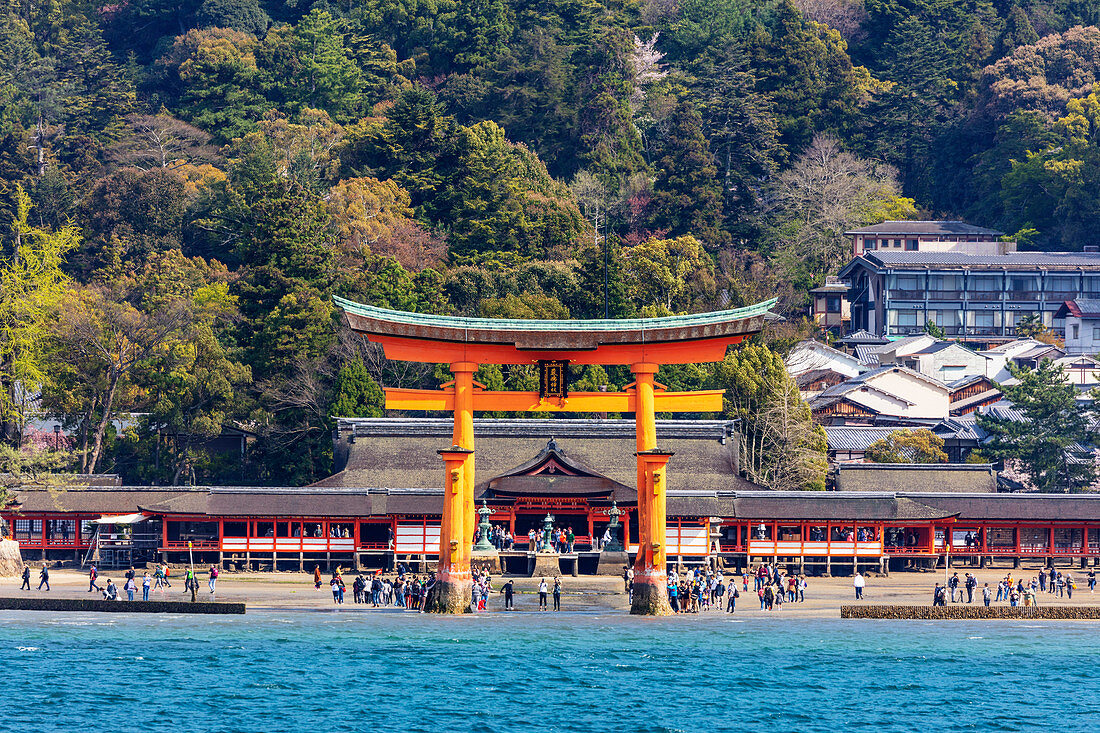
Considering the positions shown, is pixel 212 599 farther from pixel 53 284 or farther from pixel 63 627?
pixel 53 284

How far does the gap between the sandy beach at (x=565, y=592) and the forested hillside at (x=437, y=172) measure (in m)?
11.2

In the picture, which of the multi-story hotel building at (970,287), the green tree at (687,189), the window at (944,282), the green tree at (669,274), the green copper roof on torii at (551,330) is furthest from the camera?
the window at (944,282)

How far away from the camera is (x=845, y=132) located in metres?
109

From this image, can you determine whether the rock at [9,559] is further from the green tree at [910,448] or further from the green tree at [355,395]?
the green tree at [910,448]

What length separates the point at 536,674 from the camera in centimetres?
4372

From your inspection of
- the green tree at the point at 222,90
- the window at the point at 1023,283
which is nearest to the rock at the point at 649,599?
the window at the point at 1023,283

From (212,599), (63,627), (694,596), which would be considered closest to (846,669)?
(694,596)

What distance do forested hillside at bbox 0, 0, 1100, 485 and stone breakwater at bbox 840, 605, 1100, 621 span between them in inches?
664

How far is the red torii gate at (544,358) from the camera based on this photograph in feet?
152

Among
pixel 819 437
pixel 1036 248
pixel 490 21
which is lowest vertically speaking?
pixel 819 437

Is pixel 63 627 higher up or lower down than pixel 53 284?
lower down

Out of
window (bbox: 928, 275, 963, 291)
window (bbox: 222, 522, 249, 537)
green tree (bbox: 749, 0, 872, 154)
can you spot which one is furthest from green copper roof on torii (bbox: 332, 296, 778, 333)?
green tree (bbox: 749, 0, 872, 154)

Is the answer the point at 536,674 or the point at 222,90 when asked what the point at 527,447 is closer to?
the point at 536,674

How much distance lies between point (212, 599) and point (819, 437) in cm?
2865
